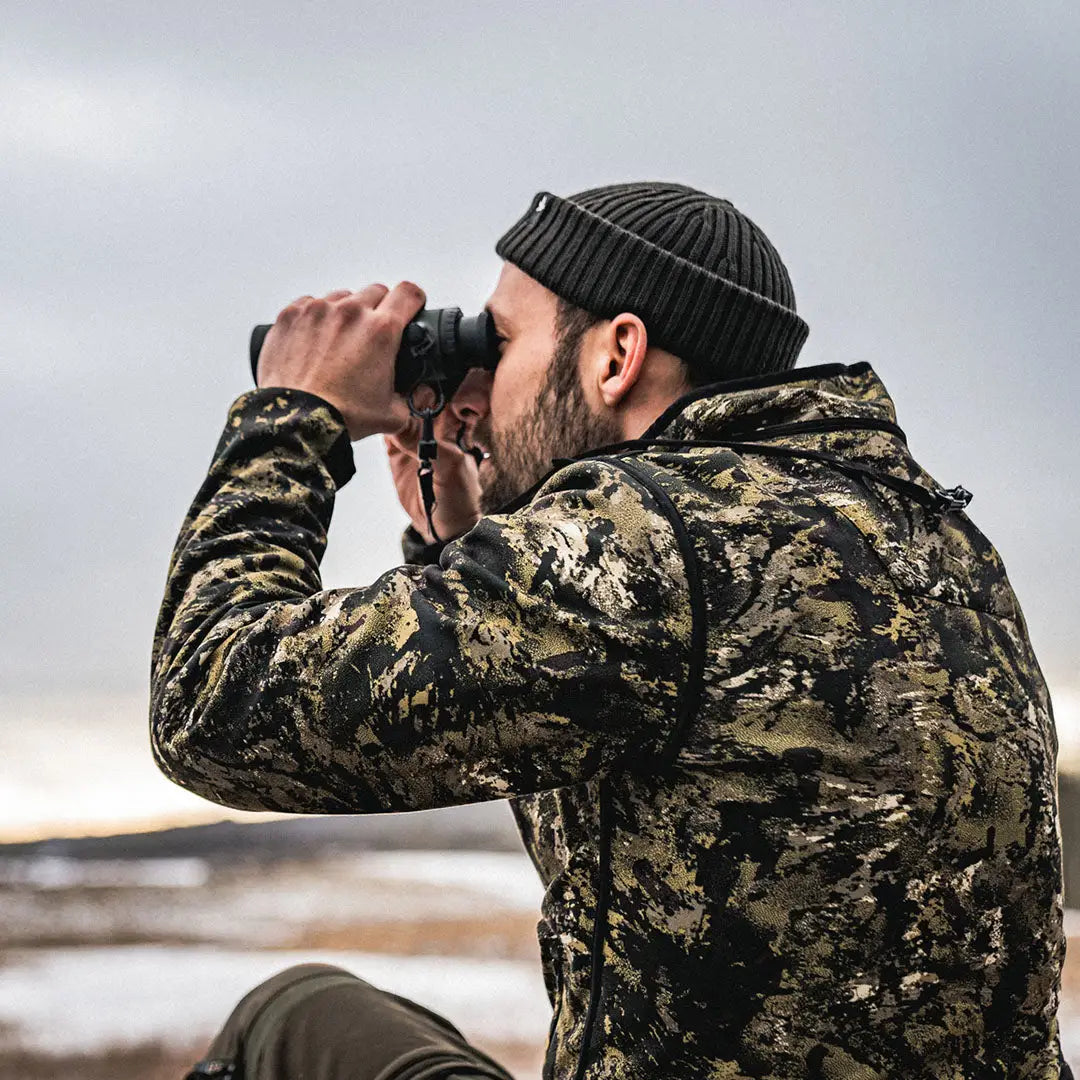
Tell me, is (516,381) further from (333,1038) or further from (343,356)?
(333,1038)

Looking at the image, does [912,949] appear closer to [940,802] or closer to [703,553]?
[940,802]

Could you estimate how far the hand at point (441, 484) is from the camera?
2189 mm

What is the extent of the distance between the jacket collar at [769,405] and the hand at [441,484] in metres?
0.66

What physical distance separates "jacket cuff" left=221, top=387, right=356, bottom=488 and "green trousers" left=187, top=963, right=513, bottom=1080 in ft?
2.83

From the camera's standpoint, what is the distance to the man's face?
173 cm

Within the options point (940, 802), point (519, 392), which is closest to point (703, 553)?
point (940, 802)

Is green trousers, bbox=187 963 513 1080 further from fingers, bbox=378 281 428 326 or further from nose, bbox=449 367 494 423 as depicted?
fingers, bbox=378 281 428 326

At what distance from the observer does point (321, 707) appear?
1245mm

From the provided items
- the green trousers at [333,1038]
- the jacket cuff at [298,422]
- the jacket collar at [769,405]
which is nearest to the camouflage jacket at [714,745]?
the jacket collar at [769,405]

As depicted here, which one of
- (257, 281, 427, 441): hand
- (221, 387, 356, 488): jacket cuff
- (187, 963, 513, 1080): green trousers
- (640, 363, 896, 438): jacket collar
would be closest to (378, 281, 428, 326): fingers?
(257, 281, 427, 441): hand

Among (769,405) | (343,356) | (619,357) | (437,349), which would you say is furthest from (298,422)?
(769,405)

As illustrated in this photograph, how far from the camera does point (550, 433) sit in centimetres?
174

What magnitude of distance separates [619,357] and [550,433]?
0.13 m

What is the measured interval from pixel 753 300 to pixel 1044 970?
2.95ft
